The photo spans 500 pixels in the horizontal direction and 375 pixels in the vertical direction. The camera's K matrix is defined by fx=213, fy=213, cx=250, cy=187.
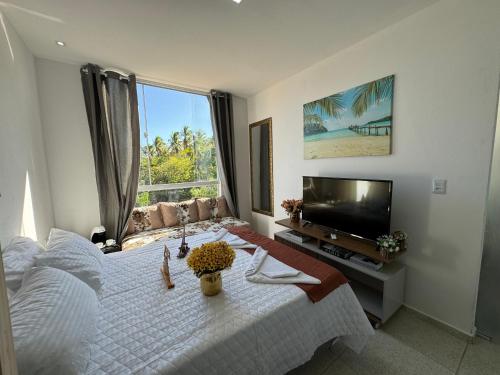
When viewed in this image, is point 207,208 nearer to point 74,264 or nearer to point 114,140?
point 114,140

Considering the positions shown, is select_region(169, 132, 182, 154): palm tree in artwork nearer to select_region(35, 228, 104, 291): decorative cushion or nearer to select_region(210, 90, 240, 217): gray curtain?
select_region(210, 90, 240, 217): gray curtain

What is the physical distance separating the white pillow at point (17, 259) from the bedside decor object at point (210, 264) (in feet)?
2.97

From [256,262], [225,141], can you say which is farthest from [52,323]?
[225,141]

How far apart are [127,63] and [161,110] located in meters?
0.84

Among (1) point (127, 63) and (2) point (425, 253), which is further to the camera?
(1) point (127, 63)

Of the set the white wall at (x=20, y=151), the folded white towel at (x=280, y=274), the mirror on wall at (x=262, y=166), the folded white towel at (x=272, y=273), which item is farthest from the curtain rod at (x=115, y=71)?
the folded white towel at (x=280, y=274)

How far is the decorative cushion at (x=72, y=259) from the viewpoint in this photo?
1.34m

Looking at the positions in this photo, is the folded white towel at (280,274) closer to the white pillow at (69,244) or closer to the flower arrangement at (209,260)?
the flower arrangement at (209,260)

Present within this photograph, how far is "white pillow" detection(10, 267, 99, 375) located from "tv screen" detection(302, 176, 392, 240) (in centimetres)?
215

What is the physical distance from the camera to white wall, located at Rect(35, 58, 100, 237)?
2537 millimetres

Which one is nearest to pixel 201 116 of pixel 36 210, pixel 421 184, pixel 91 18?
pixel 91 18

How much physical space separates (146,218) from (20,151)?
163 centimetres

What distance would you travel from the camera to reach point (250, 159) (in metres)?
4.06

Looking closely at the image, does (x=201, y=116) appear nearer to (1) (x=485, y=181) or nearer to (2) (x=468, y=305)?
(1) (x=485, y=181)
